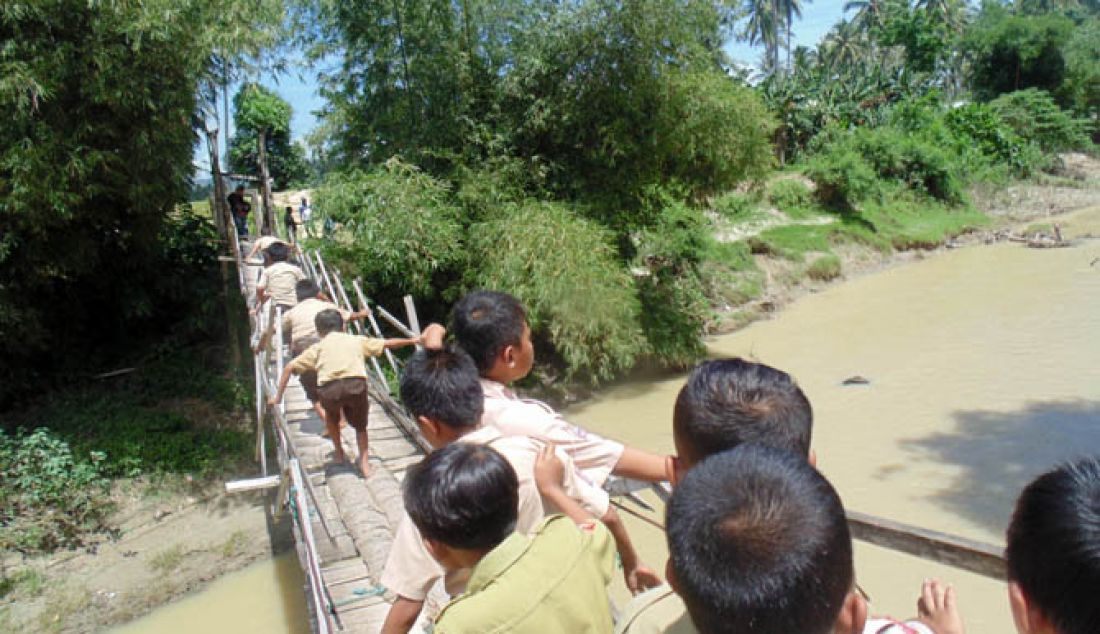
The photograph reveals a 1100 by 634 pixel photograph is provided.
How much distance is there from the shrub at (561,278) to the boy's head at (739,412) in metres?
6.40

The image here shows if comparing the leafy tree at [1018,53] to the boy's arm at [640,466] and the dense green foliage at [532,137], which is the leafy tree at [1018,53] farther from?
the boy's arm at [640,466]

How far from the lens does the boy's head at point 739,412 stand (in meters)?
1.49

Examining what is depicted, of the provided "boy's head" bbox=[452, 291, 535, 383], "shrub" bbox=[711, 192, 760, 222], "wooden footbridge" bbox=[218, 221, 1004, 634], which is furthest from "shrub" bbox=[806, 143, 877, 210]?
"boy's head" bbox=[452, 291, 535, 383]

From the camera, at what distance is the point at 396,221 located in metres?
8.03

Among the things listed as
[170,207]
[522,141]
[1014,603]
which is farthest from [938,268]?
[1014,603]

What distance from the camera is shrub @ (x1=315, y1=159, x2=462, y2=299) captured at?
8062 mm

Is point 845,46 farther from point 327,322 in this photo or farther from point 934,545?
point 934,545

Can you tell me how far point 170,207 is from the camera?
8.22 m

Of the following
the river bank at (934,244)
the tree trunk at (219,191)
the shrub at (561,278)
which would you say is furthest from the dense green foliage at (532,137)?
the river bank at (934,244)

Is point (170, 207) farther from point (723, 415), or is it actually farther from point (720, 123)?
point (723, 415)

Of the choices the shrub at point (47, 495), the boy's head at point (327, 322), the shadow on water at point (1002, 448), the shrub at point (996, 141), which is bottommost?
the shadow on water at point (1002, 448)

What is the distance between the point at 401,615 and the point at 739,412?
0.86 meters

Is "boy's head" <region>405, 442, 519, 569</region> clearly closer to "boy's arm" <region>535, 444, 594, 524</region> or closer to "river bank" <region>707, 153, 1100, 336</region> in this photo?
"boy's arm" <region>535, 444, 594, 524</region>

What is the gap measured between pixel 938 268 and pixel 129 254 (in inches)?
591
